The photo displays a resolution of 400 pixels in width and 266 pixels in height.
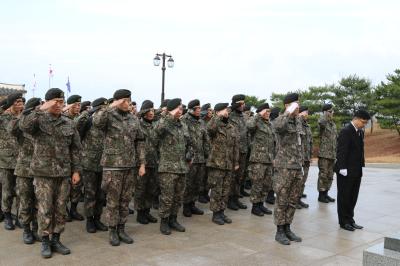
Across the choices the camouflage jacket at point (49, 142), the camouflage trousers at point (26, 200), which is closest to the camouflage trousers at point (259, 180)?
the camouflage jacket at point (49, 142)

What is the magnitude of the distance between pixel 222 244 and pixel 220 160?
1636 mm

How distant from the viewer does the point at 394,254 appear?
3.70 metres

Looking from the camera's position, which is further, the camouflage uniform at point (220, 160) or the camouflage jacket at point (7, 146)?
the camouflage uniform at point (220, 160)

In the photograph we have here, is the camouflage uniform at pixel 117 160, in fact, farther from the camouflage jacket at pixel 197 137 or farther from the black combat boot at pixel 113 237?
the camouflage jacket at pixel 197 137

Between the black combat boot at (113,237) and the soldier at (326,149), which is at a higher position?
the soldier at (326,149)

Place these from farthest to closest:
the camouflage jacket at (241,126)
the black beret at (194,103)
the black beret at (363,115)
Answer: the camouflage jacket at (241,126) < the black beret at (194,103) < the black beret at (363,115)

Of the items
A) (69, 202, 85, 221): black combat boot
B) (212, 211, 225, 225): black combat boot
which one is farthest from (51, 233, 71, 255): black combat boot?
(212, 211, 225, 225): black combat boot

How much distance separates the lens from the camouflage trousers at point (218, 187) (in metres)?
6.69

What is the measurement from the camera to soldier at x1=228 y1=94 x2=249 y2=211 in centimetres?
741

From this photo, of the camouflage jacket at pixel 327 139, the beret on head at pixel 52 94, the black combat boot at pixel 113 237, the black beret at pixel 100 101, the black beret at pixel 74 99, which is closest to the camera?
the beret on head at pixel 52 94

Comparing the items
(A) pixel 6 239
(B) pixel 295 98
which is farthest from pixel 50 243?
(B) pixel 295 98

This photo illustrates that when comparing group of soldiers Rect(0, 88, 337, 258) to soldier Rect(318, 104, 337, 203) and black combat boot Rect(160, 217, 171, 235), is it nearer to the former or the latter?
black combat boot Rect(160, 217, 171, 235)

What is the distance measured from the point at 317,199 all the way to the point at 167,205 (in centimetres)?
444

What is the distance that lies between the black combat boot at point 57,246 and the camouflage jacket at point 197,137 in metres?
2.92
